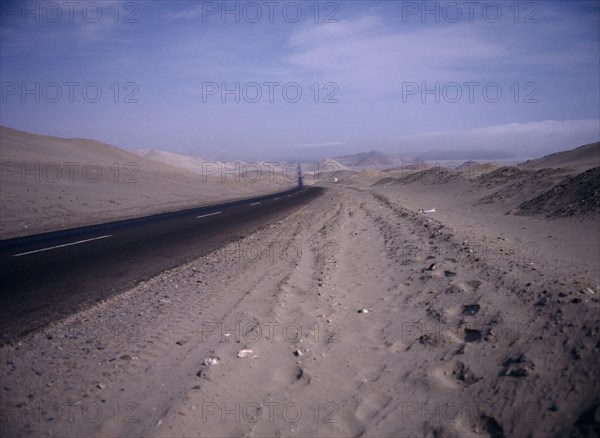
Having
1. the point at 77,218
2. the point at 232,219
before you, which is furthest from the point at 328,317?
the point at 77,218

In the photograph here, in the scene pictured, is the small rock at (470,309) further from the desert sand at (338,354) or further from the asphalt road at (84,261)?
the asphalt road at (84,261)

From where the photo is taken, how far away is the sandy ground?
336 cm

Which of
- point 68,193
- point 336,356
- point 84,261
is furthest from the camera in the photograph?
point 68,193

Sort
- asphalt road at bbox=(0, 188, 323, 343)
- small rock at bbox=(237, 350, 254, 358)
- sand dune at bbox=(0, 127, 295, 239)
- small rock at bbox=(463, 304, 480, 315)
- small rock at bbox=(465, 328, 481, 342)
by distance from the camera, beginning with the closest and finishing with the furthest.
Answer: small rock at bbox=(465, 328, 481, 342), small rock at bbox=(237, 350, 254, 358), small rock at bbox=(463, 304, 480, 315), asphalt road at bbox=(0, 188, 323, 343), sand dune at bbox=(0, 127, 295, 239)

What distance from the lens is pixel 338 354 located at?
451 centimetres

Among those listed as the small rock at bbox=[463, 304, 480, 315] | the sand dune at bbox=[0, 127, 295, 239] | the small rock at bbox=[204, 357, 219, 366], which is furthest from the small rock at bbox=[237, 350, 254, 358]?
the sand dune at bbox=[0, 127, 295, 239]

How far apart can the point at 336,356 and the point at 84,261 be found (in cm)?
748

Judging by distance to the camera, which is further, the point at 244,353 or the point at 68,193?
the point at 68,193

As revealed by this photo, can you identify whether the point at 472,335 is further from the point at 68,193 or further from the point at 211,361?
the point at 68,193

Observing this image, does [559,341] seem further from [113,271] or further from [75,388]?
[113,271]

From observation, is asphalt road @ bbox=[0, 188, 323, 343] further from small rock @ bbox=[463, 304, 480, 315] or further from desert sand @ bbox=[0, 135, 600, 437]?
small rock @ bbox=[463, 304, 480, 315]

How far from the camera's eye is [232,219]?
60.1ft

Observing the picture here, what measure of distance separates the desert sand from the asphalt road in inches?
26.7

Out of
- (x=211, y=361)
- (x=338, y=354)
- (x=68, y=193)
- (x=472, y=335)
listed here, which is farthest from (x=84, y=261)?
(x=68, y=193)
